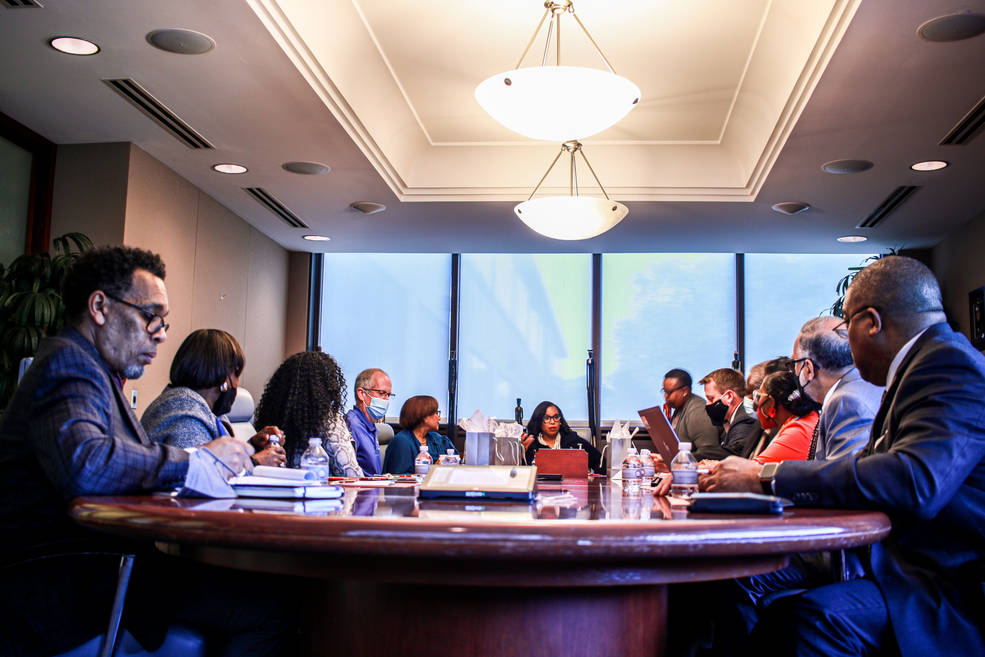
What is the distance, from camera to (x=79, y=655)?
1.73 m

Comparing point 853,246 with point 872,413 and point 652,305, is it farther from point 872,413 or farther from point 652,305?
point 872,413

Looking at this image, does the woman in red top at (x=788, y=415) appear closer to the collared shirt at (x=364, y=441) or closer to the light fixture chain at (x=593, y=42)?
the light fixture chain at (x=593, y=42)

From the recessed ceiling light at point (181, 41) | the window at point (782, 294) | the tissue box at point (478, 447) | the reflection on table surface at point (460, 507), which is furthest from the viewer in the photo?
the window at point (782, 294)

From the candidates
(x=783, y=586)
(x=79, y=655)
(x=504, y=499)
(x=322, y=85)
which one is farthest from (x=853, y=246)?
(x=79, y=655)

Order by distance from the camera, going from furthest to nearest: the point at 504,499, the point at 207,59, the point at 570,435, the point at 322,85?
the point at 570,435
the point at 322,85
the point at 207,59
the point at 504,499

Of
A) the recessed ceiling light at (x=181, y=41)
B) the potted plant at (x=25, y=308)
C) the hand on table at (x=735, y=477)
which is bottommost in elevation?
the hand on table at (x=735, y=477)

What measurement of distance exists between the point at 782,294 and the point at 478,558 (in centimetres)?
783

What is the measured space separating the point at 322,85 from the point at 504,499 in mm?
3187

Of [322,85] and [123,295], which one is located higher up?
[322,85]

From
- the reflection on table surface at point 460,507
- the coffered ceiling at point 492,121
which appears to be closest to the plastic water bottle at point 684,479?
the reflection on table surface at point 460,507

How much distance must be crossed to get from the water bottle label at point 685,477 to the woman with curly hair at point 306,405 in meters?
1.77

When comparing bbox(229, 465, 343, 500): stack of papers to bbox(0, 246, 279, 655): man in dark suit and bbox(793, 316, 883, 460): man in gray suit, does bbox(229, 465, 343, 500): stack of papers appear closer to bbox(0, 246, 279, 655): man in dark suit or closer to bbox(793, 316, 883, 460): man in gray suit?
bbox(0, 246, 279, 655): man in dark suit

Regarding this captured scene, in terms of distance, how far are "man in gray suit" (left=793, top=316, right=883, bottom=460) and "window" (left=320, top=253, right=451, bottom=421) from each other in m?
5.70

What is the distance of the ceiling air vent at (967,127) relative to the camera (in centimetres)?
454
